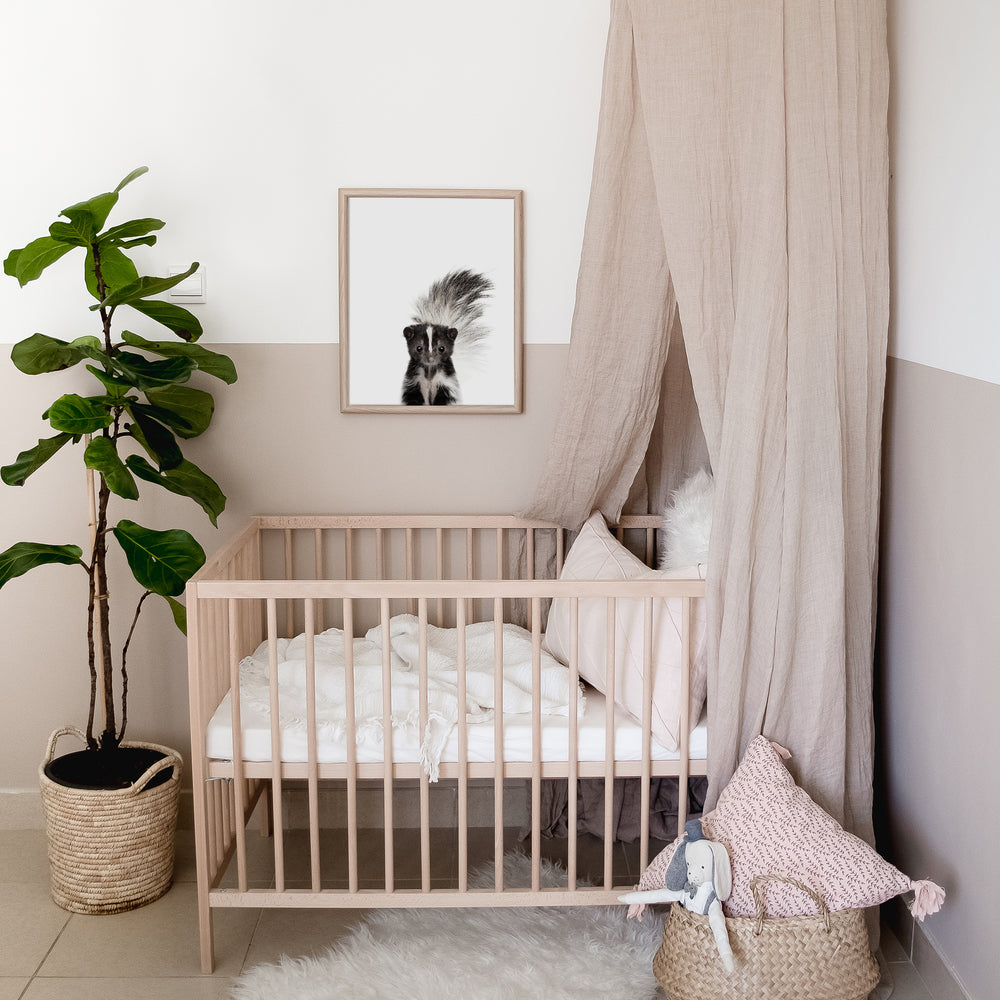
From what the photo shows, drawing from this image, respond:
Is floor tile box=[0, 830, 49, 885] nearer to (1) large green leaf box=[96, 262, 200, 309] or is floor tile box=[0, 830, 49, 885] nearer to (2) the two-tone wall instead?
(1) large green leaf box=[96, 262, 200, 309]

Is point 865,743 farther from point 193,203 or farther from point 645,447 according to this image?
point 193,203

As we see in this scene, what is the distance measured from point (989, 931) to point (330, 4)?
2457mm

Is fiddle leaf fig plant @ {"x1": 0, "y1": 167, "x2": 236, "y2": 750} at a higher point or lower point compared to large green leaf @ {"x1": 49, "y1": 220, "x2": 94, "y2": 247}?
lower

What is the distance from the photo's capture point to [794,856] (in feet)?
6.47

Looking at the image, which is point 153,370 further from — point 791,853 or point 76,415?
point 791,853

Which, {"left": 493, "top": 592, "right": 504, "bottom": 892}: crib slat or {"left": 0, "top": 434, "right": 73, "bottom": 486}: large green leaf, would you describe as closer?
{"left": 493, "top": 592, "right": 504, "bottom": 892}: crib slat

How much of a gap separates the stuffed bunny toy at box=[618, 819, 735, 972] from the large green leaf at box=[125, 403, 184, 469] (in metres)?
1.40

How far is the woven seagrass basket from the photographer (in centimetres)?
193

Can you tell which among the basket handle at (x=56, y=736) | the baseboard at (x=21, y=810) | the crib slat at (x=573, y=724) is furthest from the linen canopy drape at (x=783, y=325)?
the baseboard at (x=21, y=810)

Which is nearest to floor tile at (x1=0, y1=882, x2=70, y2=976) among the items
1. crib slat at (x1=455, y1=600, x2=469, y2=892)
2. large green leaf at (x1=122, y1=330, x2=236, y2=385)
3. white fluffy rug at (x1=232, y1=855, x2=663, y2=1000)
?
white fluffy rug at (x1=232, y1=855, x2=663, y2=1000)

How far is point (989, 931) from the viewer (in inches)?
74.8

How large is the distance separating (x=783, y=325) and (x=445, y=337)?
3.16 feet

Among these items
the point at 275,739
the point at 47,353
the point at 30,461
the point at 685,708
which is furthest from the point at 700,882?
the point at 47,353

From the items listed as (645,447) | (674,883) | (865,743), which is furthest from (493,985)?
(645,447)
